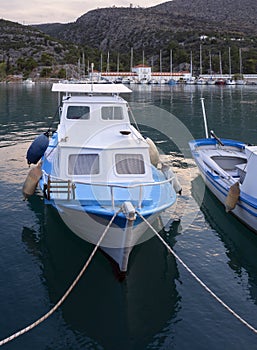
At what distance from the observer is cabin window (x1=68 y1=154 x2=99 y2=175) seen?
14125 millimetres

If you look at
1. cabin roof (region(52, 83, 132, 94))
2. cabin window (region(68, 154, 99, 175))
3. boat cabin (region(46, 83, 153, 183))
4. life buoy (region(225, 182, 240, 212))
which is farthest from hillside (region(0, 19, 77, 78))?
life buoy (region(225, 182, 240, 212))

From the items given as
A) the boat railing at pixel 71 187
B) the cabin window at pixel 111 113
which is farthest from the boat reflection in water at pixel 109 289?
the cabin window at pixel 111 113

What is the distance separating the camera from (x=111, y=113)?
16969 mm

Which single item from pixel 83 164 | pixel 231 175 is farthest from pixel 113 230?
pixel 231 175

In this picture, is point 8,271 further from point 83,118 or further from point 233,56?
point 233,56

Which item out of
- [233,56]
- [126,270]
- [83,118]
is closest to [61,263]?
[126,270]

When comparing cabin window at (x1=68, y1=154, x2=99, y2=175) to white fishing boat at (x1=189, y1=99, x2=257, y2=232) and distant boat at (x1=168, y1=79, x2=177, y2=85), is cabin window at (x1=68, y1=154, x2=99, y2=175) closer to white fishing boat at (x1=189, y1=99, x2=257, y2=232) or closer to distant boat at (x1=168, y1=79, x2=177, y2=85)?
white fishing boat at (x1=189, y1=99, x2=257, y2=232)

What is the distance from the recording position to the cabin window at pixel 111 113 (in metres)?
17.0

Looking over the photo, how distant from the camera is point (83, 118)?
Result: 16734 millimetres

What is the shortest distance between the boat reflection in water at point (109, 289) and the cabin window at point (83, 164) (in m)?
2.05

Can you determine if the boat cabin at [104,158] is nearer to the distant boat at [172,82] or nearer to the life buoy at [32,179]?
the life buoy at [32,179]

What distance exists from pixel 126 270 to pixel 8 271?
353 centimetres

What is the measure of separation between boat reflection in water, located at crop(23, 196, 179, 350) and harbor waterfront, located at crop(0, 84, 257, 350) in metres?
0.03

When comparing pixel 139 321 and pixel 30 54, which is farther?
pixel 30 54
